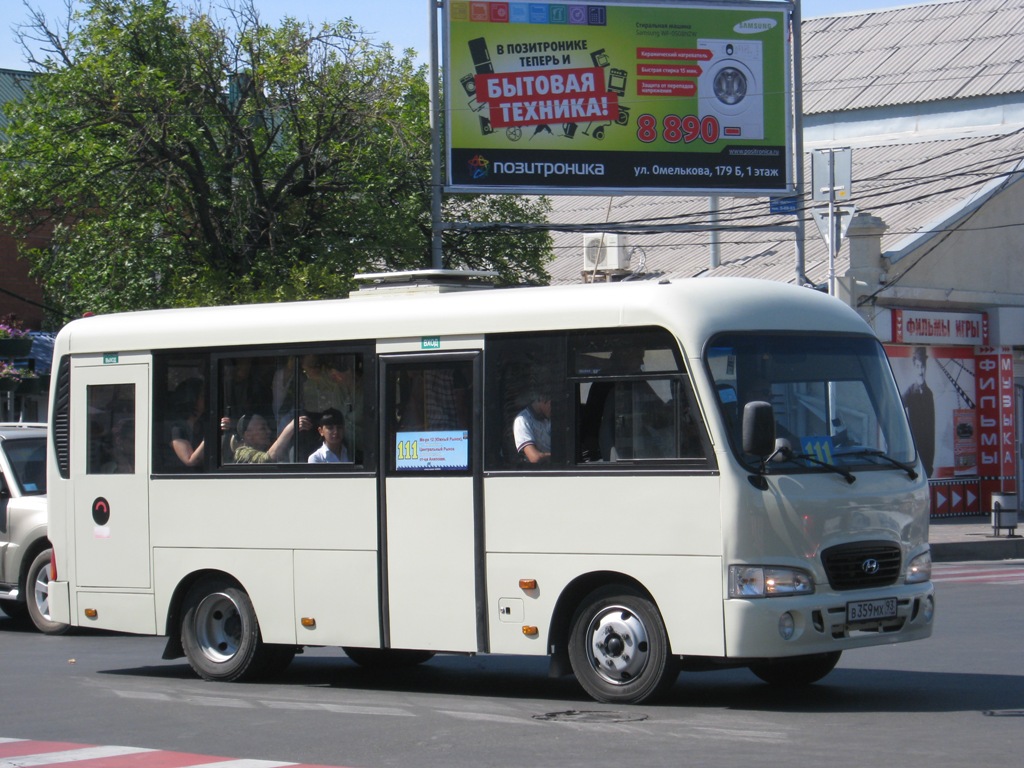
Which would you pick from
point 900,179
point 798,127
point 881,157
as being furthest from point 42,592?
point 881,157

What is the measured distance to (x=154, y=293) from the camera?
25250 millimetres

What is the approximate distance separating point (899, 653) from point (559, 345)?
4242 mm

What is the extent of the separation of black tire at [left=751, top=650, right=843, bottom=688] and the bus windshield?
141cm

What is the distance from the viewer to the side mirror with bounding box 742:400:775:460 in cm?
901

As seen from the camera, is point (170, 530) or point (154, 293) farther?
point (154, 293)

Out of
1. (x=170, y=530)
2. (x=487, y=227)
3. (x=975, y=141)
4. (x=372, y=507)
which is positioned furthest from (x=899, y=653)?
(x=975, y=141)

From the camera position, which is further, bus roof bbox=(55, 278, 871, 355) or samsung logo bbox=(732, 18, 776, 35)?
samsung logo bbox=(732, 18, 776, 35)

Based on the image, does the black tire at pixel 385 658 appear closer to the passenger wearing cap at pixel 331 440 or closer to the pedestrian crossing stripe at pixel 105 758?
the passenger wearing cap at pixel 331 440

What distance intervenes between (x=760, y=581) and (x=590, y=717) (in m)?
1.27

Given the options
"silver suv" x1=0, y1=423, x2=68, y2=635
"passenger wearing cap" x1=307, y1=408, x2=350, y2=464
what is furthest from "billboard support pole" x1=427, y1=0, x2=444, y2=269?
"passenger wearing cap" x1=307, y1=408, x2=350, y2=464

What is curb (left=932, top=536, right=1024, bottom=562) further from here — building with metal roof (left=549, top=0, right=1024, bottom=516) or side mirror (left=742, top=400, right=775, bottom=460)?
side mirror (left=742, top=400, right=775, bottom=460)

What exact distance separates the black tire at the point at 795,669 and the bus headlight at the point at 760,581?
120 centimetres

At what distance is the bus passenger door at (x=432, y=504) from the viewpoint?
404 inches

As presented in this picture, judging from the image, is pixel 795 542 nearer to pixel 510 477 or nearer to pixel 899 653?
pixel 510 477
